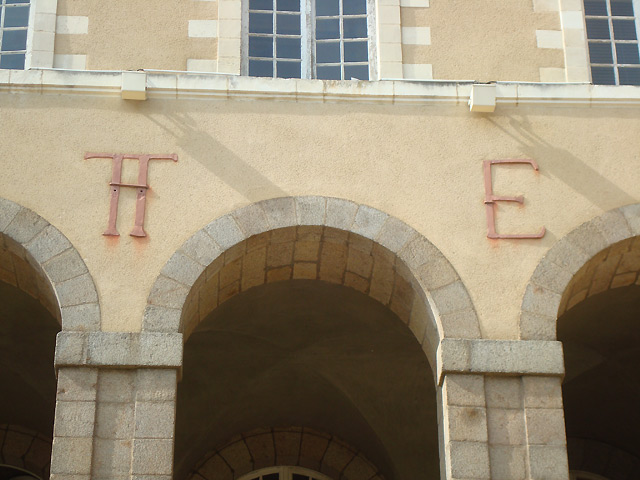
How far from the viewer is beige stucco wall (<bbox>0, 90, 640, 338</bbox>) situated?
9094 mm

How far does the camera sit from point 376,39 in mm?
10133

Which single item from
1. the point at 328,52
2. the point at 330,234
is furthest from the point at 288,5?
the point at 330,234

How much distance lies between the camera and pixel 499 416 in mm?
8539

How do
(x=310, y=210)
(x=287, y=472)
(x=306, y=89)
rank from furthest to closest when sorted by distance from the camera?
(x=287, y=472) < (x=306, y=89) < (x=310, y=210)

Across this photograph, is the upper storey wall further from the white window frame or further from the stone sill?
the white window frame

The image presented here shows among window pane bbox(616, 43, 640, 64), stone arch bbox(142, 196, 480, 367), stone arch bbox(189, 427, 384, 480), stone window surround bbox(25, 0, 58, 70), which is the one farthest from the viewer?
stone arch bbox(189, 427, 384, 480)

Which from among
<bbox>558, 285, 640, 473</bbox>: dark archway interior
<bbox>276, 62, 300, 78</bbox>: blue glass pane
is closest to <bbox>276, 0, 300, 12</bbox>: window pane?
<bbox>276, 62, 300, 78</bbox>: blue glass pane

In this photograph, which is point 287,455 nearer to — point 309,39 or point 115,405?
point 115,405

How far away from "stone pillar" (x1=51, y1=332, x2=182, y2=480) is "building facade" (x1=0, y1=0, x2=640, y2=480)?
0.05 feet

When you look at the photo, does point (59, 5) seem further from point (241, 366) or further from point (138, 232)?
point (241, 366)

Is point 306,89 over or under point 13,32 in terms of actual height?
under

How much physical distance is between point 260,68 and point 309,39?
540 mm

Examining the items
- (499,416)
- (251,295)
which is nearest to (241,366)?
(251,295)

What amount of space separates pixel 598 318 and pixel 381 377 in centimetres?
234
